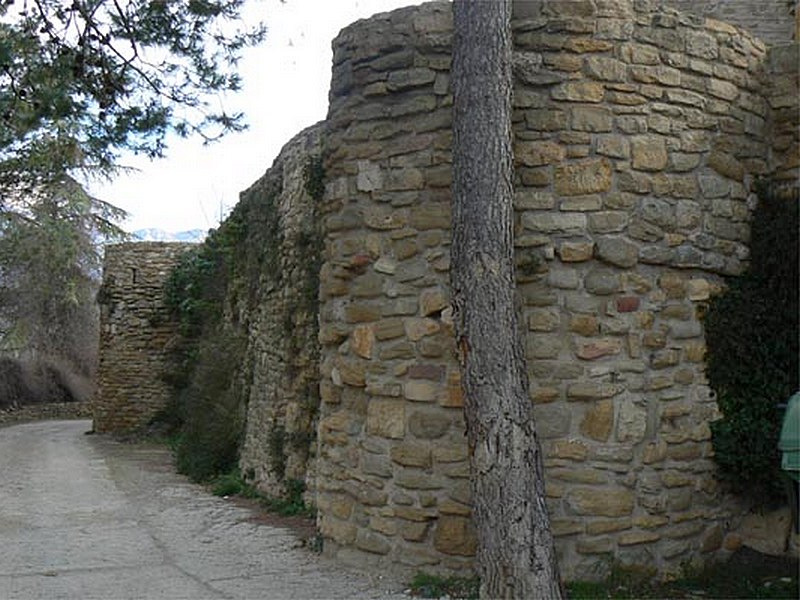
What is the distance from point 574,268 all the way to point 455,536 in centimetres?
181

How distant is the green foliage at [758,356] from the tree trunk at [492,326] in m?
1.77

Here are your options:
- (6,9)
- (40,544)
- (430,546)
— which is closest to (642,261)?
(430,546)

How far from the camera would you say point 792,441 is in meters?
4.79

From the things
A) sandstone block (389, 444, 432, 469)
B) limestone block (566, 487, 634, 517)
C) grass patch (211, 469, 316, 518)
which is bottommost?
grass patch (211, 469, 316, 518)

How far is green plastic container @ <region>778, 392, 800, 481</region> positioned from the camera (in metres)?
4.77

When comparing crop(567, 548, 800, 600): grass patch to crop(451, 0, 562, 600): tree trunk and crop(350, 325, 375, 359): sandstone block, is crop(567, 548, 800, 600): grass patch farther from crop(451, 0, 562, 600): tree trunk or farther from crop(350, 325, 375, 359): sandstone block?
crop(350, 325, 375, 359): sandstone block

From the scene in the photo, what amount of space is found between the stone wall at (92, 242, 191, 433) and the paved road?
7.56 m

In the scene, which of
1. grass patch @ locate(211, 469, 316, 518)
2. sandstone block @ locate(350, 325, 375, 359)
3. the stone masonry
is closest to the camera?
the stone masonry

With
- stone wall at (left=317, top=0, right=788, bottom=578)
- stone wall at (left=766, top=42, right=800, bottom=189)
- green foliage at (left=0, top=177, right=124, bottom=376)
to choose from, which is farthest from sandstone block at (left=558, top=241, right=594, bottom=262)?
green foliage at (left=0, top=177, right=124, bottom=376)

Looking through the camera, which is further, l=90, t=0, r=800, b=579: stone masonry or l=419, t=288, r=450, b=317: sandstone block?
l=419, t=288, r=450, b=317: sandstone block

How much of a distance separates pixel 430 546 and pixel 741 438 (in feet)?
6.90

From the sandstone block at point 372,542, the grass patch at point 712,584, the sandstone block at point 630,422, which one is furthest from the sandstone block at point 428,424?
the grass patch at point 712,584

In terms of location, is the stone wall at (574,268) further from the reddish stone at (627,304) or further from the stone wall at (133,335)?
the stone wall at (133,335)

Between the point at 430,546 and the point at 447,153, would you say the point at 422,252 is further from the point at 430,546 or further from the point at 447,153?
the point at 430,546
